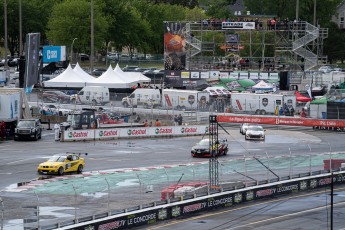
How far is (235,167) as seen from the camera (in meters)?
38.8

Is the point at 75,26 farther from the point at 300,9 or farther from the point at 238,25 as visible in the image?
the point at 300,9

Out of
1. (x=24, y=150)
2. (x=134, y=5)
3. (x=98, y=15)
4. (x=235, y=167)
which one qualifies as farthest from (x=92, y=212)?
(x=134, y=5)

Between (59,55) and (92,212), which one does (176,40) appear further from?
(92,212)

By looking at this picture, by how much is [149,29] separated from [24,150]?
90.5 metres

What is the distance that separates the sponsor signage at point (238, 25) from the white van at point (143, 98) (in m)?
19.3

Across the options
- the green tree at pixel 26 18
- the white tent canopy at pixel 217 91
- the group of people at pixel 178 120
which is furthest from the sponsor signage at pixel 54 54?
the group of people at pixel 178 120

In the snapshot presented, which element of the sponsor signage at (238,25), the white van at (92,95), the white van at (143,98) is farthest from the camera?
the sponsor signage at (238,25)

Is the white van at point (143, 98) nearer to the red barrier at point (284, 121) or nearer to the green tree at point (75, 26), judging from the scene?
the red barrier at point (284, 121)

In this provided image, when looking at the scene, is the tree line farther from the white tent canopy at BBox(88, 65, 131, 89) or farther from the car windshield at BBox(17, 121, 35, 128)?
the car windshield at BBox(17, 121, 35, 128)

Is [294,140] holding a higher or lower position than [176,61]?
lower

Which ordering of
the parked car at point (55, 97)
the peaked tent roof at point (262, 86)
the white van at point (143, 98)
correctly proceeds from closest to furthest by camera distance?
1. the white van at point (143, 98)
2. the parked car at point (55, 97)
3. the peaked tent roof at point (262, 86)

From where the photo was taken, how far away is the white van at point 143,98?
72869 mm

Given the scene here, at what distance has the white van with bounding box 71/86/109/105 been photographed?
76.1 m

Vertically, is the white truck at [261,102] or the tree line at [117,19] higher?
the tree line at [117,19]
